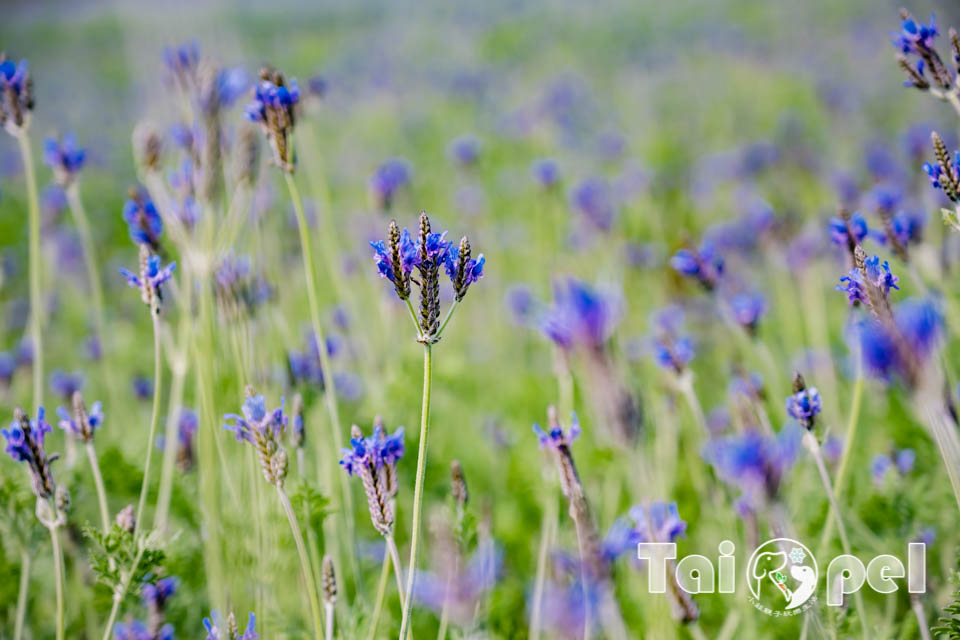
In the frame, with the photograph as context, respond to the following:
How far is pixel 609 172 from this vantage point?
15.3 ft

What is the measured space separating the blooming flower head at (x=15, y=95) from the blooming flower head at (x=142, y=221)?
0.26 metres

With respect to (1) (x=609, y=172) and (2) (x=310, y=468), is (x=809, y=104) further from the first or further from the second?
(2) (x=310, y=468)

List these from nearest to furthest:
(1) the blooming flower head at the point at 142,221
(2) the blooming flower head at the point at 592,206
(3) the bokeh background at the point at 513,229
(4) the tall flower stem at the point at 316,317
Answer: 1. (4) the tall flower stem at the point at 316,317
2. (1) the blooming flower head at the point at 142,221
3. (3) the bokeh background at the point at 513,229
4. (2) the blooming flower head at the point at 592,206

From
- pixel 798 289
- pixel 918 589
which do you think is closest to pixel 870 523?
pixel 918 589

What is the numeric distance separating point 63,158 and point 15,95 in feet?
1.01

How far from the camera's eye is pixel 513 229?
4.05 metres

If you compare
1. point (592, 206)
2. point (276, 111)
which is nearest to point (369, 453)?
point (276, 111)

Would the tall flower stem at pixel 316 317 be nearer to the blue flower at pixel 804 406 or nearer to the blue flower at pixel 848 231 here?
the blue flower at pixel 804 406

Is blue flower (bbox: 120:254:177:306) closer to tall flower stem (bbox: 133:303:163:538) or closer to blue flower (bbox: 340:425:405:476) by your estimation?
tall flower stem (bbox: 133:303:163:538)

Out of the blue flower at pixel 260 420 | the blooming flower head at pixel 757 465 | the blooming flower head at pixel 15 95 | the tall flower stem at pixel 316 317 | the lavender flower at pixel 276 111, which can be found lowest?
the blooming flower head at pixel 757 465

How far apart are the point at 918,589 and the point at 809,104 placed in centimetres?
541

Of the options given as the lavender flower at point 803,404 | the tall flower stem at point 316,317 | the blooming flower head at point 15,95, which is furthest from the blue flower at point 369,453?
the blooming flower head at point 15,95

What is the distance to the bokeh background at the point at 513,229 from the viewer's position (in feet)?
4.86

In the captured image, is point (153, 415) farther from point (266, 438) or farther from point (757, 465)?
point (757, 465)
